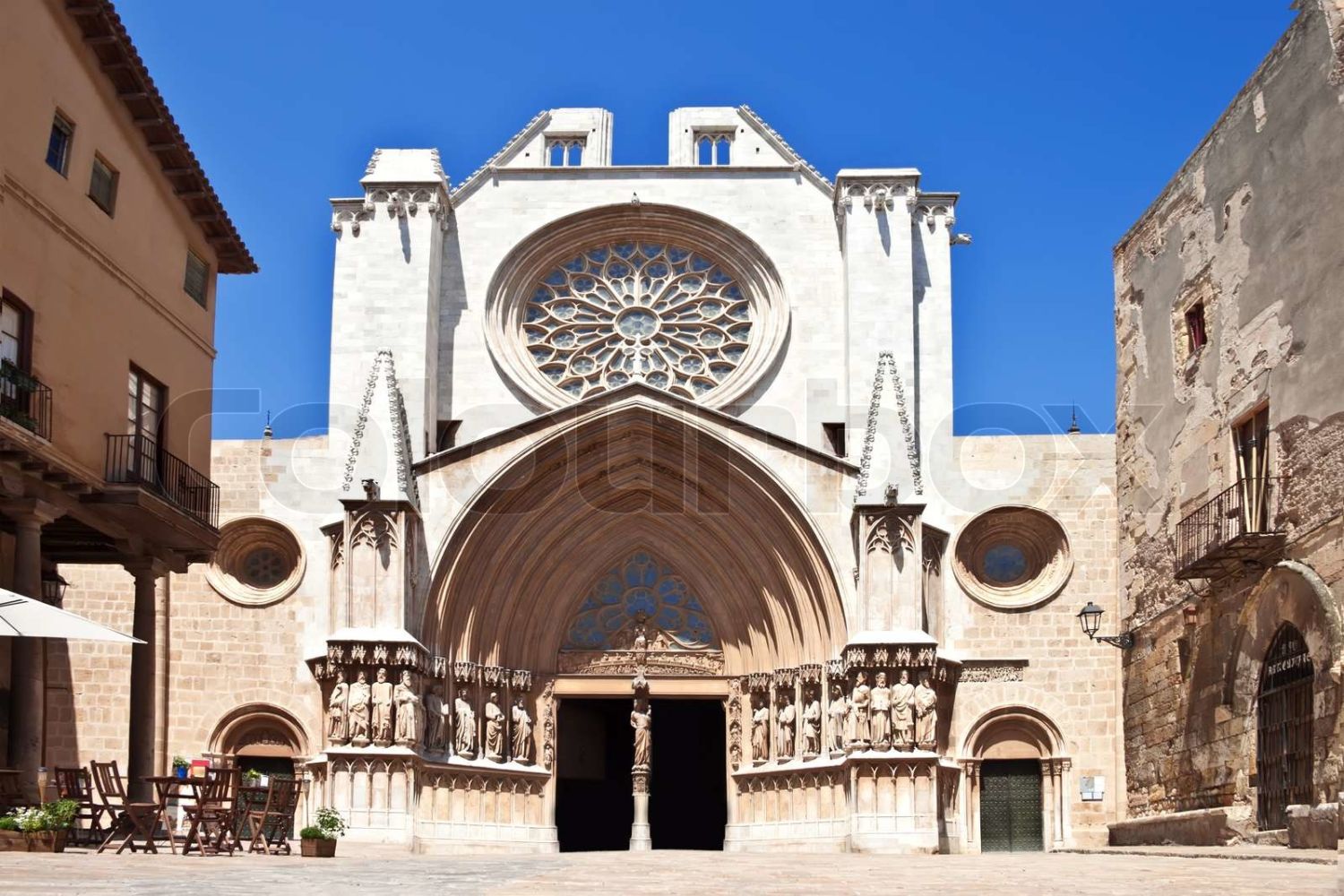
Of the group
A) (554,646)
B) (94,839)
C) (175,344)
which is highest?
(175,344)

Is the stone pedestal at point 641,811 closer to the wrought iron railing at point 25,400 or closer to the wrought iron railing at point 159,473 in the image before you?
the wrought iron railing at point 159,473

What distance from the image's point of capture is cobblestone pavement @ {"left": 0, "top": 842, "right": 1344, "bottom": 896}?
9438mm

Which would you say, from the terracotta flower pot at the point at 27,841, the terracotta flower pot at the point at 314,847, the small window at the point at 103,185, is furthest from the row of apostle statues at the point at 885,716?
the terracotta flower pot at the point at 27,841

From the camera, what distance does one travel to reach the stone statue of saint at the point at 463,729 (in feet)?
71.0

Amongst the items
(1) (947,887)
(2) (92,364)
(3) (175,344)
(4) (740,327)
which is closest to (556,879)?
(1) (947,887)

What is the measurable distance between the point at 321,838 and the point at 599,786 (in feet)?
30.7

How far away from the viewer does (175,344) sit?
778 inches

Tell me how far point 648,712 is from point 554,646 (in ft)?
5.01

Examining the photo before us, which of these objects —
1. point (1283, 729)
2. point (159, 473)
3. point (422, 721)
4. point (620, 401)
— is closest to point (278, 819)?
point (159, 473)

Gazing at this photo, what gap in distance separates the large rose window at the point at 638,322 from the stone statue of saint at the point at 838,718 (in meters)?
5.73

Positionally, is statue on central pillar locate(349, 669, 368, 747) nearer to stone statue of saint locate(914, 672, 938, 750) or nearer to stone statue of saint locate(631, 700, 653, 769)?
stone statue of saint locate(631, 700, 653, 769)

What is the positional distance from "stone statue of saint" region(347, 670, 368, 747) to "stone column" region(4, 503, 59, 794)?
4781 mm

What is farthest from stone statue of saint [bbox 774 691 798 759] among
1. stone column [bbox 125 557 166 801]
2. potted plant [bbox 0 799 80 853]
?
potted plant [bbox 0 799 80 853]

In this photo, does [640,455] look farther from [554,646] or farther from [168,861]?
[168,861]
